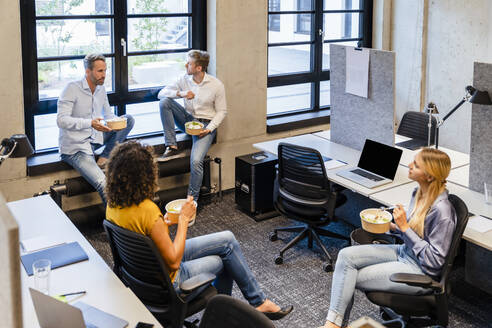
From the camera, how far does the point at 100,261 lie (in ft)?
9.59

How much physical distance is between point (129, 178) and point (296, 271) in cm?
184

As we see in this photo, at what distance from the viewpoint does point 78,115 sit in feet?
15.4

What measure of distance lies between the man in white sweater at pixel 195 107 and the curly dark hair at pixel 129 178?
2.34 meters

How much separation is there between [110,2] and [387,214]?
9.97 feet

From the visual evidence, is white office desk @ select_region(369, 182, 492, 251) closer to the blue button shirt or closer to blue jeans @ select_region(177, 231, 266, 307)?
the blue button shirt

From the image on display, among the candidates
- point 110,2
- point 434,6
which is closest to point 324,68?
point 434,6

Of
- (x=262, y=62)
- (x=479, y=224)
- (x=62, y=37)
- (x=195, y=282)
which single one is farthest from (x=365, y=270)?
(x=62, y=37)

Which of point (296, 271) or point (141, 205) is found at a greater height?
point (141, 205)

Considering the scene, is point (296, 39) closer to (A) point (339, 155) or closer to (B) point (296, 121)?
(B) point (296, 121)

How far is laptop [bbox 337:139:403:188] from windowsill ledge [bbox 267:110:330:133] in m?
1.70

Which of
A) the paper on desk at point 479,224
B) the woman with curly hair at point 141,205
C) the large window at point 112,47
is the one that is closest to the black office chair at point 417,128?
the paper on desk at point 479,224

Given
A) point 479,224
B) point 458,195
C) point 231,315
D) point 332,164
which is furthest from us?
point 332,164

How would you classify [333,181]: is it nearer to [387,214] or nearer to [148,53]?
[387,214]

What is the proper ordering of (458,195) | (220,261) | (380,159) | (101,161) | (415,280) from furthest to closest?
(101,161) → (380,159) → (458,195) → (220,261) → (415,280)
